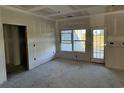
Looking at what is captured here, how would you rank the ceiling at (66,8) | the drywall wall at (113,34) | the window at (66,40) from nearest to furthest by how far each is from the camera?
the ceiling at (66,8)
the drywall wall at (113,34)
the window at (66,40)

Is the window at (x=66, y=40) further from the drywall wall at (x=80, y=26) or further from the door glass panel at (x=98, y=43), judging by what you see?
the door glass panel at (x=98, y=43)

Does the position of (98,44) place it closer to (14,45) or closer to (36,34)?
(36,34)

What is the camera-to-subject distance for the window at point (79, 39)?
19.7 ft

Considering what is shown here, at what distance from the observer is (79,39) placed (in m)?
6.16

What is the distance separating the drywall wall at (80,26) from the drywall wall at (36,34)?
0.39 meters

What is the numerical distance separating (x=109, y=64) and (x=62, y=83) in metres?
2.59

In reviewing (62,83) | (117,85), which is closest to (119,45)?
(117,85)

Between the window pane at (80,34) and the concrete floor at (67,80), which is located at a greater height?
the window pane at (80,34)

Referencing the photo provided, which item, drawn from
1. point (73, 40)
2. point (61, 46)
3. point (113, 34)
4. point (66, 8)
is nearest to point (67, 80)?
point (66, 8)

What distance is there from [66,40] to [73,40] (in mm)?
464

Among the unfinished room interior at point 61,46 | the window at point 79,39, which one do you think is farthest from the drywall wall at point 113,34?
the window at point 79,39

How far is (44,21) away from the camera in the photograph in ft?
18.8

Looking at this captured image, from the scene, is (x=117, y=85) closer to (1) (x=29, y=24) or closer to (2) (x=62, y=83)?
(2) (x=62, y=83)

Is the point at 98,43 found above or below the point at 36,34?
below
